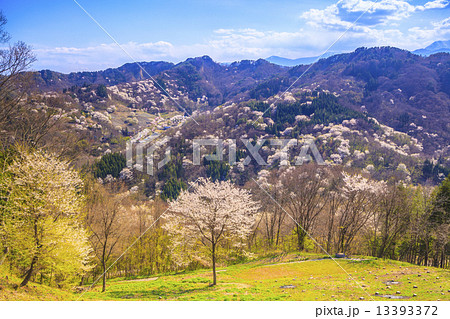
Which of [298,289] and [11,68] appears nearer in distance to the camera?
[298,289]

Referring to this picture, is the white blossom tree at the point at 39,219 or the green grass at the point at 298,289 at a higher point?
the white blossom tree at the point at 39,219

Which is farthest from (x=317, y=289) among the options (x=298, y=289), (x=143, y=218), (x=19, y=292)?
(x=143, y=218)

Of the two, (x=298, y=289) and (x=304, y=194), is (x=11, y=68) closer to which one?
(x=298, y=289)

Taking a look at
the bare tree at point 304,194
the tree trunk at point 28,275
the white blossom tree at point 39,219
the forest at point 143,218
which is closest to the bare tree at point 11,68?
the forest at point 143,218

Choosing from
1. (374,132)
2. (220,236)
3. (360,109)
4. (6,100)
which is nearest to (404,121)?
(374,132)

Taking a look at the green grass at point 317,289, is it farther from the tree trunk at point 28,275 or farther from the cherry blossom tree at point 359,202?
the cherry blossom tree at point 359,202

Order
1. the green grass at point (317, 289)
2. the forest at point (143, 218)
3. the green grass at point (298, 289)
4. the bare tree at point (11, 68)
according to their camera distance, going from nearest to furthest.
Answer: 1. the green grass at point (298, 289)
2. the green grass at point (317, 289)
3. the forest at point (143, 218)
4. the bare tree at point (11, 68)

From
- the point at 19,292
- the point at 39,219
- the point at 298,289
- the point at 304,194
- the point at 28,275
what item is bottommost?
the point at 298,289

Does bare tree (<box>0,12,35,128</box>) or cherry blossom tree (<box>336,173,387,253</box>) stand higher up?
bare tree (<box>0,12,35,128</box>)

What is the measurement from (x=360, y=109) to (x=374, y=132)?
4366 cm

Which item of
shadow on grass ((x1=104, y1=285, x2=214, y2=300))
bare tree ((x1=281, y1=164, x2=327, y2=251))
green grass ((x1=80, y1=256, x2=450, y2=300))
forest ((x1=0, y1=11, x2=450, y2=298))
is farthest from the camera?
bare tree ((x1=281, y1=164, x2=327, y2=251))

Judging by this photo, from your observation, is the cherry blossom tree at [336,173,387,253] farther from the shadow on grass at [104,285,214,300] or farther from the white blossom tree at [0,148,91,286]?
the white blossom tree at [0,148,91,286]

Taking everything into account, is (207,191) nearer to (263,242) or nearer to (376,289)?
(376,289)

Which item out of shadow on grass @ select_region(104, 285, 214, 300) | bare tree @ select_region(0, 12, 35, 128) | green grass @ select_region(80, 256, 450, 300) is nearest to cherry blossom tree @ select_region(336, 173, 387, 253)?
green grass @ select_region(80, 256, 450, 300)
